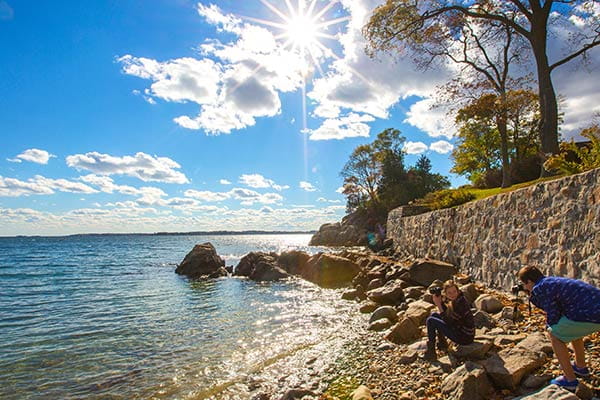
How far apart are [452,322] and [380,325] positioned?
4.00 metres

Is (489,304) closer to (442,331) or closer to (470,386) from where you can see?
(442,331)

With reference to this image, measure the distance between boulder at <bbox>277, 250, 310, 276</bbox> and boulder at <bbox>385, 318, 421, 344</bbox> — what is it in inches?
673

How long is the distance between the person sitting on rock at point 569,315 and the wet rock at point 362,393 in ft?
8.81

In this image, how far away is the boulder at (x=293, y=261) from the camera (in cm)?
2638

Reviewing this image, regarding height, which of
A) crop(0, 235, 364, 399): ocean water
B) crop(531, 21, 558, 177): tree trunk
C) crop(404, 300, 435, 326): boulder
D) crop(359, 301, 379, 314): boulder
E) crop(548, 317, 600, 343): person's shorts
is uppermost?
crop(531, 21, 558, 177): tree trunk

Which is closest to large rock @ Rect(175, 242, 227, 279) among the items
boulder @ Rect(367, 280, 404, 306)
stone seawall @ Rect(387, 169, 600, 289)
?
boulder @ Rect(367, 280, 404, 306)

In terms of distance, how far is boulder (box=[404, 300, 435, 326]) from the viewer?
879 cm

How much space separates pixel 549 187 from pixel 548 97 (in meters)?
8.66

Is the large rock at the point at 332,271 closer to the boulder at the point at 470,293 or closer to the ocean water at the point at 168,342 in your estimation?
the ocean water at the point at 168,342

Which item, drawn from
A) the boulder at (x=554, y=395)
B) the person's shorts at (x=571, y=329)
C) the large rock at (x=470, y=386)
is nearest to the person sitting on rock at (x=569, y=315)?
the person's shorts at (x=571, y=329)

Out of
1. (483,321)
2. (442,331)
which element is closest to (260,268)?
(483,321)

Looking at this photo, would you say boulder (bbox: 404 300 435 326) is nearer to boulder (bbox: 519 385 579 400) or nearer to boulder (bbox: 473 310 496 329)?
boulder (bbox: 473 310 496 329)

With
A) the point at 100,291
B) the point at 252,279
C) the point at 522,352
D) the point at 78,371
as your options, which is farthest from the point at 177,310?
the point at 522,352

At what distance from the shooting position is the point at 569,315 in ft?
13.9
